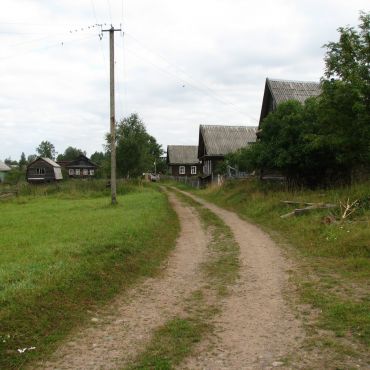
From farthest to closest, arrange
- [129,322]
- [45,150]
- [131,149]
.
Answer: [45,150] < [131,149] < [129,322]

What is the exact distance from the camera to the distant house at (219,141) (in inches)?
1953

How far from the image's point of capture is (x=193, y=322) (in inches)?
251

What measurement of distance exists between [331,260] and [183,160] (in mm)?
68167

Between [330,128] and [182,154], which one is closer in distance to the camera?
[330,128]

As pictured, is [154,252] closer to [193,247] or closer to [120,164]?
[193,247]

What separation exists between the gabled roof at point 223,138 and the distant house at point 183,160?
955 inches

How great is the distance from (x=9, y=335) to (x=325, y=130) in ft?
49.3

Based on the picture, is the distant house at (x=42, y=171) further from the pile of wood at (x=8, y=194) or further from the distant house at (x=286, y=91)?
the distant house at (x=286, y=91)

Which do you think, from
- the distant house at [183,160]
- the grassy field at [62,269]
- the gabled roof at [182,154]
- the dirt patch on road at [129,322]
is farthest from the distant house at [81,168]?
the dirt patch on road at [129,322]

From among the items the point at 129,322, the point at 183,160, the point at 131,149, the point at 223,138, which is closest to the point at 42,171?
the point at 183,160

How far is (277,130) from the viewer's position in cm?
2325

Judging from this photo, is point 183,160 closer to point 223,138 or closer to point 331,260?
point 223,138

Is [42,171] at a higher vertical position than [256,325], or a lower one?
higher

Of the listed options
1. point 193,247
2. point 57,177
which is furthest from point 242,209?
point 57,177
